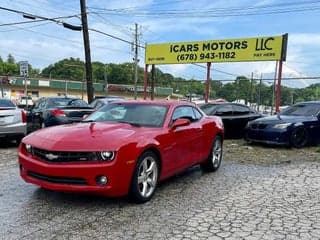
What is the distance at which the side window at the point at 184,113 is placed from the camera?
6794mm

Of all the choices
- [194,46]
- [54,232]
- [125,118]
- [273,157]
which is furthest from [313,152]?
[194,46]

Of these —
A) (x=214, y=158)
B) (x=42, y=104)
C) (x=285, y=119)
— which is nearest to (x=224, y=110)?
(x=285, y=119)

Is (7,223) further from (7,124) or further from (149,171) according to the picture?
(7,124)

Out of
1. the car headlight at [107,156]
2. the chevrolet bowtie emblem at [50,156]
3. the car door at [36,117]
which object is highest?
the car headlight at [107,156]

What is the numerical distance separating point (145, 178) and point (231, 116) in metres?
8.31

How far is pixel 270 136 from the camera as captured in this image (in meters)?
11.4

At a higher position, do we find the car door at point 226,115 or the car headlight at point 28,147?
the car headlight at point 28,147

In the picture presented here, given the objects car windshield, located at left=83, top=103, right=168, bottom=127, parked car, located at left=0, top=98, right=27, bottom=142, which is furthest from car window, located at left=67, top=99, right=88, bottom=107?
car windshield, located at left=83, top=103, right=168, bottom=127

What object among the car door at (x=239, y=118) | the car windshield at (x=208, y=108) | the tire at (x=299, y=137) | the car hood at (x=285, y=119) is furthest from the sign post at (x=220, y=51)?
the tire at (x=299, y=137)

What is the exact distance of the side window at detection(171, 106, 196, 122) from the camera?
679 centimetres

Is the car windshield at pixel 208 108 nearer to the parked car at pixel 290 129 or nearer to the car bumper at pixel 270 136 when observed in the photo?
the parked car at pixel 290 129

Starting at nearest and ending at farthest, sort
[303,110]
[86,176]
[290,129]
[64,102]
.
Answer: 1. [86,176]
2. [290,129]
3. [303,110]
4. [64,102]

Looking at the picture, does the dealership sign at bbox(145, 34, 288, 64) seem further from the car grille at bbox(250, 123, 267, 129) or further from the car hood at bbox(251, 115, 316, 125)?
the car grille at bbox(250, 123, 267, 129)

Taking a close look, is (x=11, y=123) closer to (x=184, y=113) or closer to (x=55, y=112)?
(x=55, y=112)
